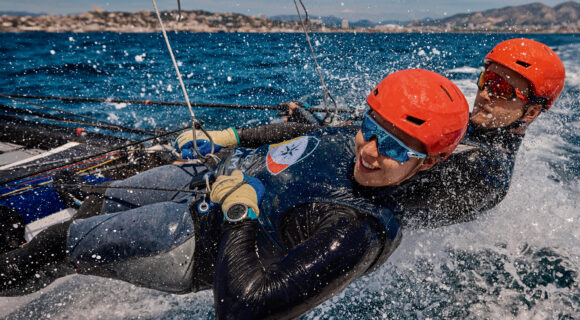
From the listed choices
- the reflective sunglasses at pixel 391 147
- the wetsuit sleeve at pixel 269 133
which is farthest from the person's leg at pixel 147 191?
the reflective sunglasses at pixel 391 147

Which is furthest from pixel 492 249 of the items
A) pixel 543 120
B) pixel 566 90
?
pixel 566 90

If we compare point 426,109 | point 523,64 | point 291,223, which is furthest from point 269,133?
point 523,64

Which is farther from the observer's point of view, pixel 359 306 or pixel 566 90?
pixel 566 90

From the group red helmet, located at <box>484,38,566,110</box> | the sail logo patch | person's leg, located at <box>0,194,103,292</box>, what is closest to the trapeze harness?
the sail logo patch

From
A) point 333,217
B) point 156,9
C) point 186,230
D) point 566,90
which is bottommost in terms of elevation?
point 566,90

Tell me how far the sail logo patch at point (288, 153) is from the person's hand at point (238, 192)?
7.3 inches

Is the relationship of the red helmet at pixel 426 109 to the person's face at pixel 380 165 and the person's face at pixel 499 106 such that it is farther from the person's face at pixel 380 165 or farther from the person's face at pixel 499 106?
the person's face at pixel 499 106

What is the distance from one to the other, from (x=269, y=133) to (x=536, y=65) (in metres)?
2.70

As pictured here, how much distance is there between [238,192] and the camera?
1.97 m

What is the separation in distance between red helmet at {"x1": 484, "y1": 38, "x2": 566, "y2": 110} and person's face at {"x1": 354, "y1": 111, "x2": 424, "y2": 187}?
1985 mm

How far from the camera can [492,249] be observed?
3.30 metres

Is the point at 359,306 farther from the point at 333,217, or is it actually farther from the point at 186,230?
the point at 186,230

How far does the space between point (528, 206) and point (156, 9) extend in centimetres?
490

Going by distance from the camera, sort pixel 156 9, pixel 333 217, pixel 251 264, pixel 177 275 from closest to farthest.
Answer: pixel 251 264 < pixel 333 217 < pixel 177 275 < pixel 156 9
